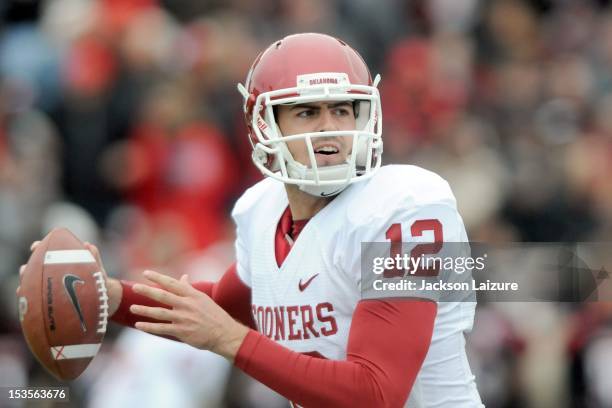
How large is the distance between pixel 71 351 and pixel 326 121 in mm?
1003

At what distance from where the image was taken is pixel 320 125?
3.68 metres

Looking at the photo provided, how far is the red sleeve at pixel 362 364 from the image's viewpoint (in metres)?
3.26

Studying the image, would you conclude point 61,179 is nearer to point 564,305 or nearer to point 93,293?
point 564,305

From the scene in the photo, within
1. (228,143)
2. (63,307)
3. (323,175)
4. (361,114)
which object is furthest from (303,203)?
(228,143)

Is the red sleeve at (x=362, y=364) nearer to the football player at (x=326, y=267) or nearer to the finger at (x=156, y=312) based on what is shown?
the football player at (x=326, y=267)

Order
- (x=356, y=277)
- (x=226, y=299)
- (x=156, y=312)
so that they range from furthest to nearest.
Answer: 1. (x=226, y=299)
2. (x=356, y=277)
3. (x=156, y=312)

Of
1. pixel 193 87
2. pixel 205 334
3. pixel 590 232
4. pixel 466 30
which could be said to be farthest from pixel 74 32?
pixel 205 334

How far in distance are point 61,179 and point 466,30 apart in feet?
10.7

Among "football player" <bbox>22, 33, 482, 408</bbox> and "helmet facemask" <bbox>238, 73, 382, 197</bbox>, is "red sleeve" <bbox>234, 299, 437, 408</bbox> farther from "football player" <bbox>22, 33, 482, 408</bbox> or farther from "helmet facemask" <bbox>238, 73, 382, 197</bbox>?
"helmet facemask" <bbox>238, 73, 382, 197</bbox>

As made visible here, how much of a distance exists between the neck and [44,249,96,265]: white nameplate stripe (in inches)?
24.6

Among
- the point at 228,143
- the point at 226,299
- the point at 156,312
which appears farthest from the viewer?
the point at 228,143

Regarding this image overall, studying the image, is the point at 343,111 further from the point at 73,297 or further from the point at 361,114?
the point at 73,297

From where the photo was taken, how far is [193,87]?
27.1ft

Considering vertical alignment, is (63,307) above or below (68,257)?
below
